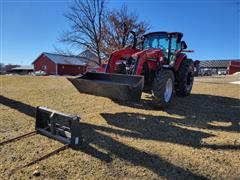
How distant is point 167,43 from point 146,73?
5.69 ft

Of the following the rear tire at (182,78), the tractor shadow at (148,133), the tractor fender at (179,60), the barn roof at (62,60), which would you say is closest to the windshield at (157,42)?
the tractor fender at (179,60)

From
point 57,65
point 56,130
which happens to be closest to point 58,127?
point 56,130

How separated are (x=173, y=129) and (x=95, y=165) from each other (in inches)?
84.4

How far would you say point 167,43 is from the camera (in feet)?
24.8

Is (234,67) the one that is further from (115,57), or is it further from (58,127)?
(58,127)

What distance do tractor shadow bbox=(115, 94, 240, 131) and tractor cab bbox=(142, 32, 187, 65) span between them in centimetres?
165

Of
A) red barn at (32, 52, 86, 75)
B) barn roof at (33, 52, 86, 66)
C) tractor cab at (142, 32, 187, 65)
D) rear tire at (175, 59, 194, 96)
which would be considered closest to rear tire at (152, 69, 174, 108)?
tractor cab at (142, 32, 187, 65)

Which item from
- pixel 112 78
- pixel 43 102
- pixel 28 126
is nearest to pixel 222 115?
pixel 112 78

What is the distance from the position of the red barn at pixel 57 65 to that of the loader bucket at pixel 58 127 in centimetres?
3858

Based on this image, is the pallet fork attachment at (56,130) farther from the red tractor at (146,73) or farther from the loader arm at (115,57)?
the loader arm at (115,57)

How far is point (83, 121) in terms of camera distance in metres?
4.94

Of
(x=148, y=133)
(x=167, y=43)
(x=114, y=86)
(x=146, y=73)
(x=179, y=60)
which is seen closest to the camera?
(x=148, y=133)

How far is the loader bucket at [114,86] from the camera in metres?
4.72

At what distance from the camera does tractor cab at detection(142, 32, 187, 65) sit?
741 cm
